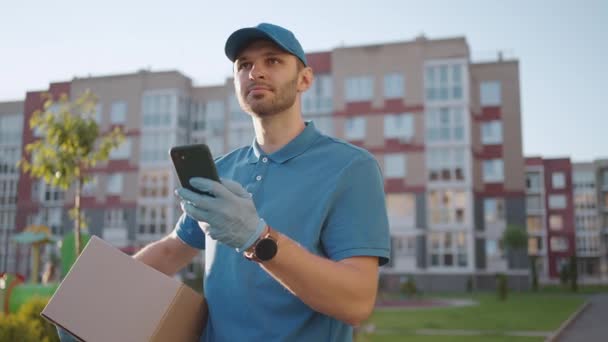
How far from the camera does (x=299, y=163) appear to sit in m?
2.03

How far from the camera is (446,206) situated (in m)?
37.1

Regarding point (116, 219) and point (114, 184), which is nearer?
point (116, 219)

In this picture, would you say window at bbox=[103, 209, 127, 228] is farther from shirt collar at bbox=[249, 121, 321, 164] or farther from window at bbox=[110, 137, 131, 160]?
shirt collar at bbox=[249, 121, 321, 164]

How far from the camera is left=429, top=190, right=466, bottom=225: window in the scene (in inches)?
1451

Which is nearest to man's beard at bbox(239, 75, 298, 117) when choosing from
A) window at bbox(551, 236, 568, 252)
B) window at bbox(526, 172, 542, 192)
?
window at bbox(526, 172, 542, 192)

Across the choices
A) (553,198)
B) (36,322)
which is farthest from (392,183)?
(553,198)

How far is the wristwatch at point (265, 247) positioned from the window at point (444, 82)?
37006 millimetres

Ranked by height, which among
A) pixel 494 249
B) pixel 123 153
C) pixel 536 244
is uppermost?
pixel 123 153

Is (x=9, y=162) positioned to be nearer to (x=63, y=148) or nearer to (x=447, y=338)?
(x=63, y=148)

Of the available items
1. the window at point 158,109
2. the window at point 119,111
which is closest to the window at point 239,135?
the window at point 158,109

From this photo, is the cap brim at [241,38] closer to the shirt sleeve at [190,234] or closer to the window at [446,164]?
the shirt sleeve at [190,234]

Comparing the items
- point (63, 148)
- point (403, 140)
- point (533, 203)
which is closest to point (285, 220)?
point (63, 148)

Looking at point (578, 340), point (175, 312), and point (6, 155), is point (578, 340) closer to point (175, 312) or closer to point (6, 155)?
point (175, 312)

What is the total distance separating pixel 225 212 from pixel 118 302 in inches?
24.7
